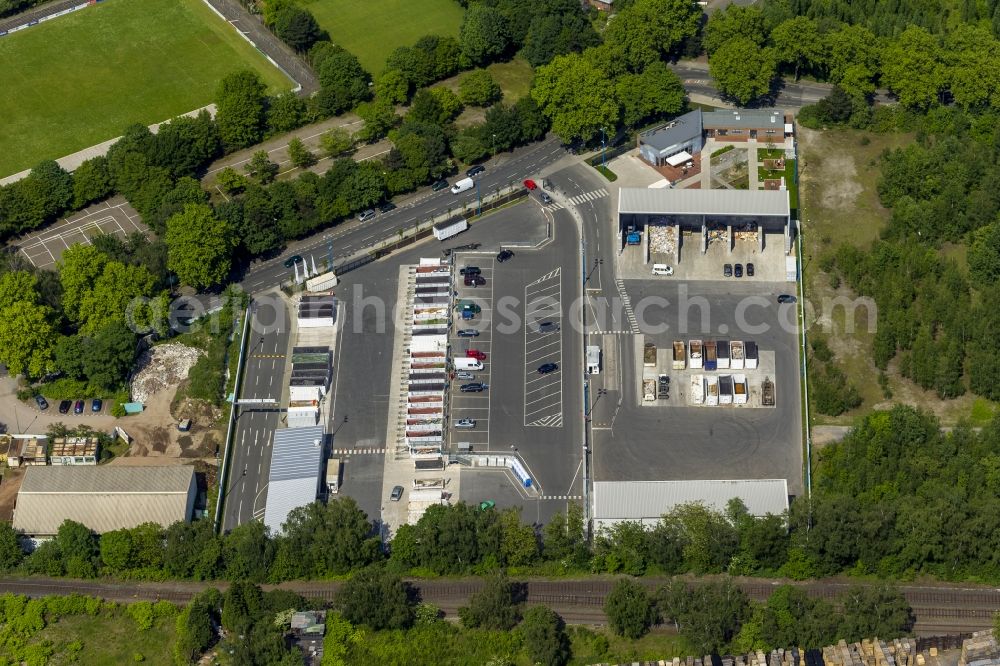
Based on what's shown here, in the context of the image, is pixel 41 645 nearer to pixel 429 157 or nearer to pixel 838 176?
pixel 429 157

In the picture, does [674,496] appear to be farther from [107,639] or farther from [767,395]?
[107,639]

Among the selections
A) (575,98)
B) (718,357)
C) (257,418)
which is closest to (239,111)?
(575,98)

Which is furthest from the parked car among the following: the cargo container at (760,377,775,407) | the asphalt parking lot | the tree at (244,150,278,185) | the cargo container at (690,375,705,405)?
the tree at (244,150,278,185)

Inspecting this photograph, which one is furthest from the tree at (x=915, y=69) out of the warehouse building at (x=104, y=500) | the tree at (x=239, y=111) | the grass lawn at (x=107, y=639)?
the grass lawn at (x=107, y=639)

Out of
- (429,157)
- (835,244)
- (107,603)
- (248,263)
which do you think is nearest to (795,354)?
(835,244)

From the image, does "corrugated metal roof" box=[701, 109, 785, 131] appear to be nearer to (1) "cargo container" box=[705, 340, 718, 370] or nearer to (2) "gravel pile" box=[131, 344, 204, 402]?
(1) "cargo container" box=[705, 340, 718, 370]
